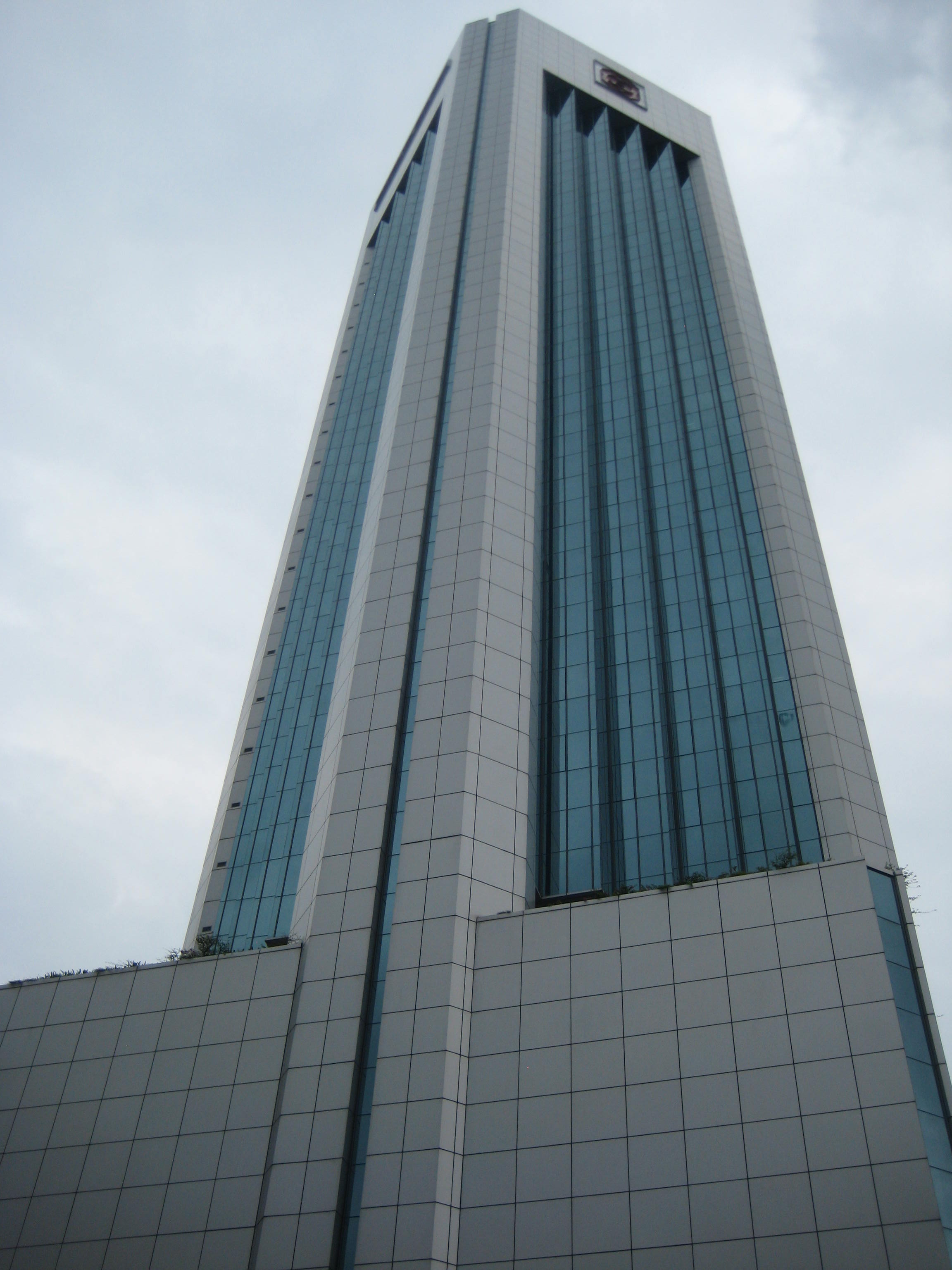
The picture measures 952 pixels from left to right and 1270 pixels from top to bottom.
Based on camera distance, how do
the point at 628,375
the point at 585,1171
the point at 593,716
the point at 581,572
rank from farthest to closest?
the point at 628,375
the point at 581,572
the point at 593,716
the point at 585,1171

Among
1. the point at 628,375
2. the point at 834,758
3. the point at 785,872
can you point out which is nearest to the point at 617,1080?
the point at 785,872

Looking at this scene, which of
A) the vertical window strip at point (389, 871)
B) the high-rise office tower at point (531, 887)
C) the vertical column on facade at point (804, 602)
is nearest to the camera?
the high-rise office tower at point (531, 887)

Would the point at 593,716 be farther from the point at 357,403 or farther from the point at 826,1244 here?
the point at 357,403

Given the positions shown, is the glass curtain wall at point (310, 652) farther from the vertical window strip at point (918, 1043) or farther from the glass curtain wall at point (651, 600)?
the vertical window strip at point (918, 1043)

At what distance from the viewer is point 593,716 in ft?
172

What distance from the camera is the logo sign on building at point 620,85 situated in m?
102

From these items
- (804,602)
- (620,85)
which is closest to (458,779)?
(804,602)

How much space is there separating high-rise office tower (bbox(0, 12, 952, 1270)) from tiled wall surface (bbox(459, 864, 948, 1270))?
0.31ft

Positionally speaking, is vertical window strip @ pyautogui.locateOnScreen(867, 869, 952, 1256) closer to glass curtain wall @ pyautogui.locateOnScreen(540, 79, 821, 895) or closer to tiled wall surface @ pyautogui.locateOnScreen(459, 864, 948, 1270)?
tiled wall surface @ pyautogui.locateOnScreen(459, 864, 948, 1270)

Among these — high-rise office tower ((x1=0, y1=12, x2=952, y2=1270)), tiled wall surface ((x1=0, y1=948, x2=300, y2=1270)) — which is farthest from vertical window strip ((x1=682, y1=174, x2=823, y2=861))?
tiled wall surface ((x1=0, y1=948, x2=300, y2=1270))

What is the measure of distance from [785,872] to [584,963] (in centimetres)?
723

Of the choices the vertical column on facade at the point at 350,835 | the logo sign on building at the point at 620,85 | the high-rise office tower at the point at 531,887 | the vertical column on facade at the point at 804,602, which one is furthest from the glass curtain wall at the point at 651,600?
the logo sign on building at the point at 620,85

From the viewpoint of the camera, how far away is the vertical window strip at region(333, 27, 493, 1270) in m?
33.5

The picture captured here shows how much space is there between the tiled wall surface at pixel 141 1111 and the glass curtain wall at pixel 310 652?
763 centimetres
